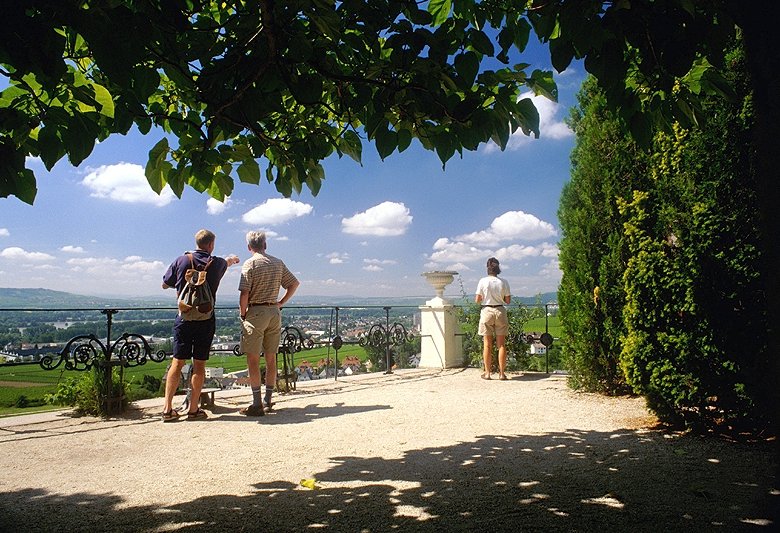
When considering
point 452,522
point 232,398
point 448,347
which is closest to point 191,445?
point 232,398

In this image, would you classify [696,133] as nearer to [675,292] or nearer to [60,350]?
[675,292]

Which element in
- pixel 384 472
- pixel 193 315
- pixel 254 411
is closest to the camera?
pixel 384 472

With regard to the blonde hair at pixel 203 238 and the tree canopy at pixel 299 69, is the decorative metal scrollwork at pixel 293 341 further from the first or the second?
the tree canopy at pixel 299 69

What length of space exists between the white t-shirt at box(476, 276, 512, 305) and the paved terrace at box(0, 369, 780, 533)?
246cm

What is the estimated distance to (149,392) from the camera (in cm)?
732

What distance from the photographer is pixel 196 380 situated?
232 inches

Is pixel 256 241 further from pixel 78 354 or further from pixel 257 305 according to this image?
pixel 78 354

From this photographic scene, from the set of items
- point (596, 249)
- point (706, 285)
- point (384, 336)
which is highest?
point (596, 249)

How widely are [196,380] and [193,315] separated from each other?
78cm

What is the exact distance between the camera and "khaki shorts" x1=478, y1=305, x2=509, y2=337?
852 centimetres

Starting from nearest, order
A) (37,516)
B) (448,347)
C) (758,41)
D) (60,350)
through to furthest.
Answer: (758,41) < (37,516) < (60,350) < (448,347)

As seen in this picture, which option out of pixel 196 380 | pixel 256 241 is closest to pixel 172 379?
pixel 196 380

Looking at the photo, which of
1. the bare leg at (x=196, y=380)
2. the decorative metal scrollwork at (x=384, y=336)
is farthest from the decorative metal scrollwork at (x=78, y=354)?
the decorative metal scrollwork at (x=384, y=336)

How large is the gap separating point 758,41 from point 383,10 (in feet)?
A: 5.70
